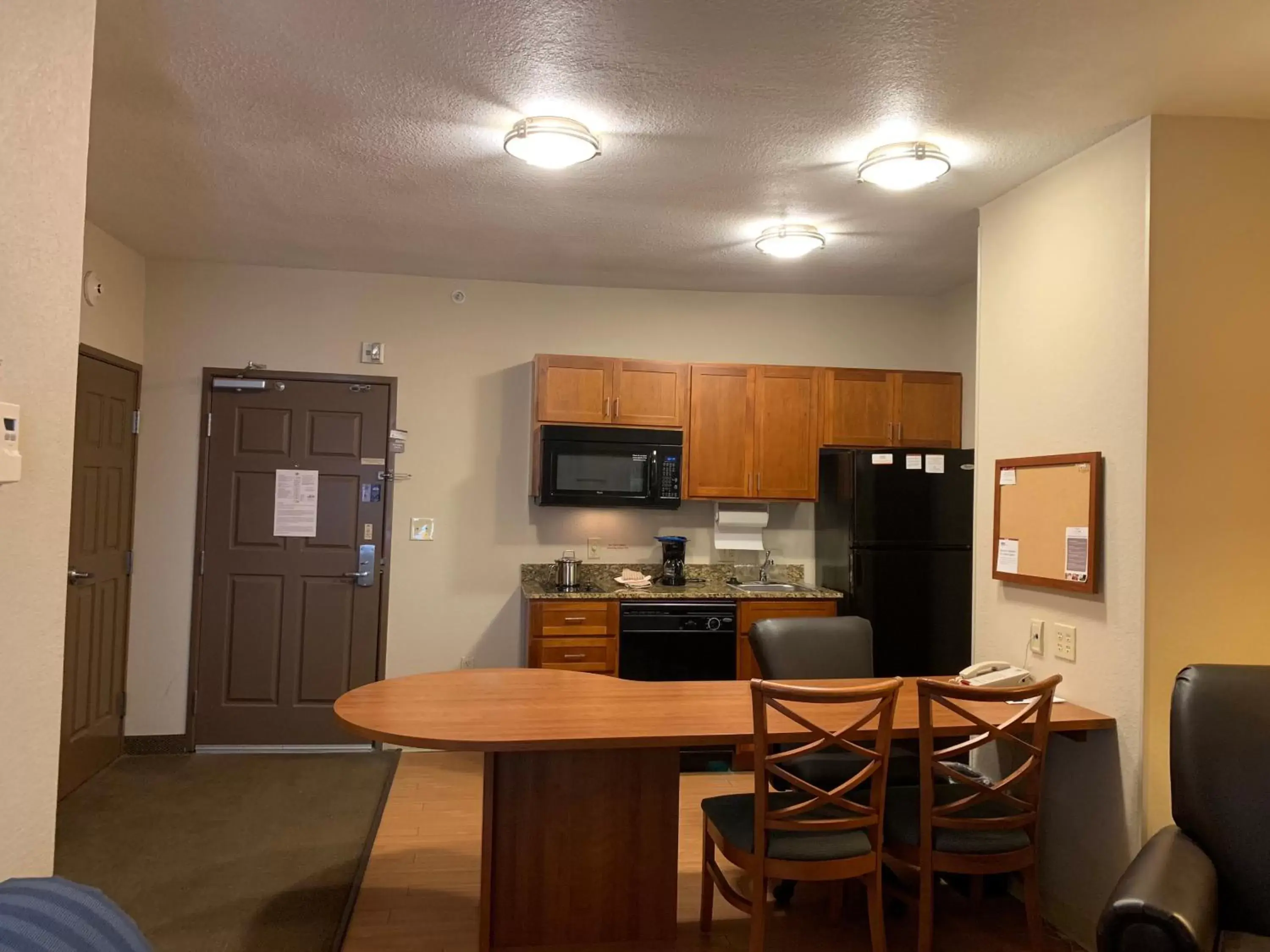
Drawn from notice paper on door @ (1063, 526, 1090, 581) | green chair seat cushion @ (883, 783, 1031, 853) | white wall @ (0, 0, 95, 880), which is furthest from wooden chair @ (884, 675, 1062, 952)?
white wall @ (0, 0, 95, 880)

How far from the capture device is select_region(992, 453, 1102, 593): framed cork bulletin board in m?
2.53

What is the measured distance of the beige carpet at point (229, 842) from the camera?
104 inches

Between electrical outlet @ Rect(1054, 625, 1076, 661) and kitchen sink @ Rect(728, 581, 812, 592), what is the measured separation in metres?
1.72

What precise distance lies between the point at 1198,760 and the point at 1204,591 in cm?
57

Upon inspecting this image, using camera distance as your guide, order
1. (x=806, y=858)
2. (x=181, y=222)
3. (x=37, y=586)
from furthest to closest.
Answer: (x=181, y=222) < (x=806, y=858) < (x=37, y=586)

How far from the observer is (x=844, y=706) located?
2527mm

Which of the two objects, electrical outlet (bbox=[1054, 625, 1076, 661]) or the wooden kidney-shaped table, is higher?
electrical outlet (bbox=[1054, 625, 1076, 661])

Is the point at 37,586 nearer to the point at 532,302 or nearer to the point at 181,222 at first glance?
the point at 181,222

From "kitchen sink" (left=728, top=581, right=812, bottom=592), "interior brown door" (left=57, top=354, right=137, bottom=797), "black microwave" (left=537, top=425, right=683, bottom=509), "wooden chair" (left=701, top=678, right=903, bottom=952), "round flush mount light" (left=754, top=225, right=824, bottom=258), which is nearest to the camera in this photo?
"wooden chair" (left=701, top=678, right=903, bottom=952)

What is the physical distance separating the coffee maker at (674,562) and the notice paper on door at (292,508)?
1892 millimetres

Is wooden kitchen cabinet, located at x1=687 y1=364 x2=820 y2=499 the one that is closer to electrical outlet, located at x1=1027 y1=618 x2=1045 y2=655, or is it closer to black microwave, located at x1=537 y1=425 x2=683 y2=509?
black microwave, located at x1=537 y1=425 x2=683 y2=509

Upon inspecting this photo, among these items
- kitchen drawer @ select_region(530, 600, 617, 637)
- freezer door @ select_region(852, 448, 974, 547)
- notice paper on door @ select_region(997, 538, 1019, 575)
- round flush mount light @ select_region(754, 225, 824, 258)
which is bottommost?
kitchen drawer @ select_region(530, 600, 617, 637)

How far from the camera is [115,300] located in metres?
3.97

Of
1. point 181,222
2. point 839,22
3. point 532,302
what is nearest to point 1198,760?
point 839,22
